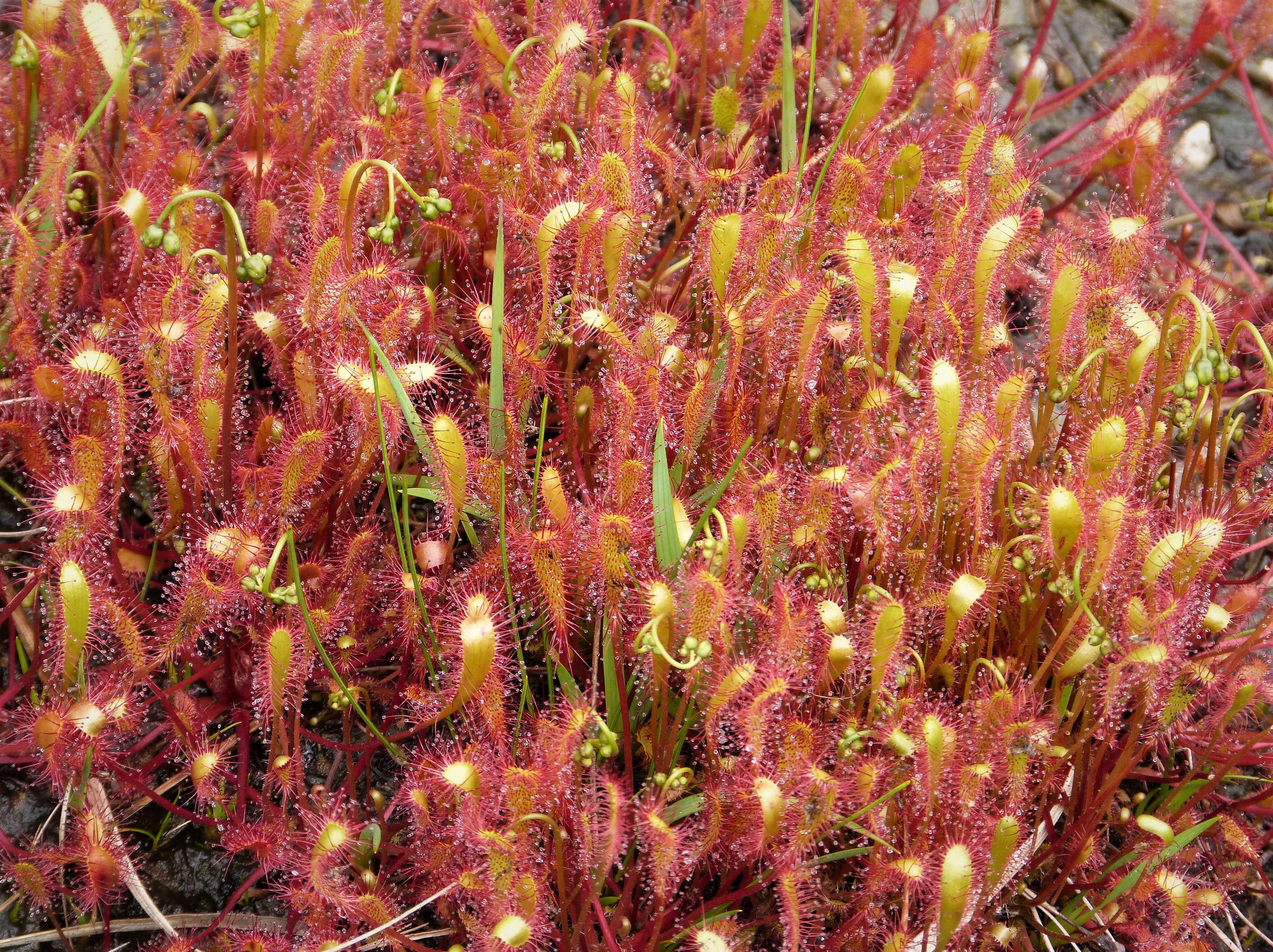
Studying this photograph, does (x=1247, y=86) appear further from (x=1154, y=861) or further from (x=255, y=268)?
(x=255, y=268)

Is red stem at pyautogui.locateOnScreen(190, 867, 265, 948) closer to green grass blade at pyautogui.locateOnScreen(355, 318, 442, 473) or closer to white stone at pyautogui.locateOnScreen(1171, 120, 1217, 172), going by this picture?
green grass blade at pyautogui.locateOnScreen(355, 318, 442, 473)

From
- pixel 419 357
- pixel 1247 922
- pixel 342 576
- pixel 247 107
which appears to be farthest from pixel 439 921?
pixel 247 107

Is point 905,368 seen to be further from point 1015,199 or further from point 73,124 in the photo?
point 73,124

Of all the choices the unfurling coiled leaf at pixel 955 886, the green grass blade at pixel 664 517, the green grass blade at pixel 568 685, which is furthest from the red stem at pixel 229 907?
the unfurling coiled leaf at pixel 955 886

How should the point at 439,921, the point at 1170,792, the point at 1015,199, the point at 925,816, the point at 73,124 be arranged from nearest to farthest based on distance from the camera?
the point at 925,816 < the point at 439,921 < the point at 1170,792 < the point at 1015,199 < the point at 73,124

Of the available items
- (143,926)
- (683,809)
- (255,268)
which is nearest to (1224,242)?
(683,809)

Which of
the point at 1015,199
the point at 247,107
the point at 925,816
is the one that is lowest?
the point at 925,816

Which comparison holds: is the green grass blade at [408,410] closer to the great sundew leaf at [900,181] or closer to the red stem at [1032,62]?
the great sundew leaf at [900,181]
